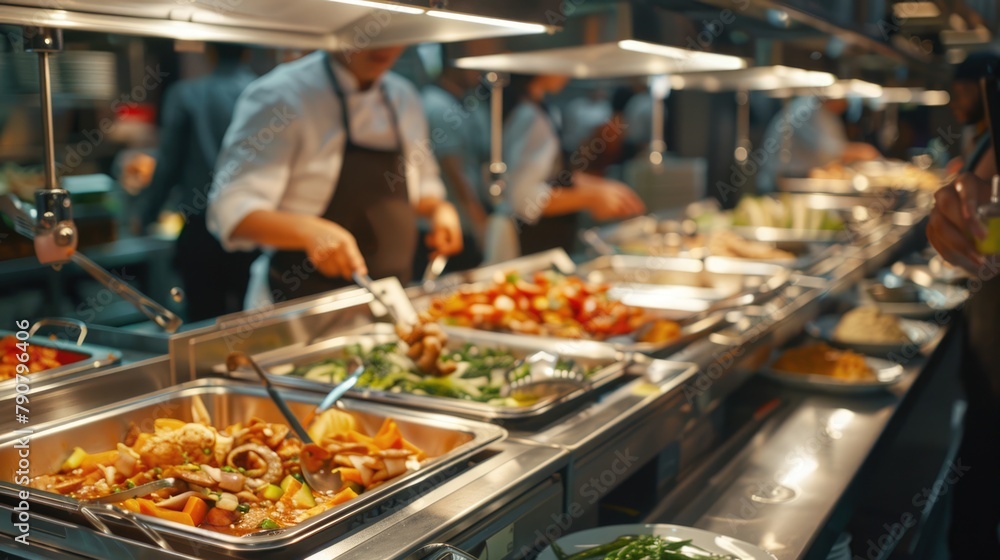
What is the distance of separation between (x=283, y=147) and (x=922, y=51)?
4.64 metres

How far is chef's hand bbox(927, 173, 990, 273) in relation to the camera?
82.7 inches

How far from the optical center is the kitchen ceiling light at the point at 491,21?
1569 mm

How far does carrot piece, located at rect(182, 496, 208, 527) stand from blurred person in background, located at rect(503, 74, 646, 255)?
3.05 m

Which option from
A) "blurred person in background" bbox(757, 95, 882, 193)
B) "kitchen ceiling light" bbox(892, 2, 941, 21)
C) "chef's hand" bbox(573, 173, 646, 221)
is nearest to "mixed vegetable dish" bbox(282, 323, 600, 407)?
"chef's hand" bbox(573, 173, 646, 221)

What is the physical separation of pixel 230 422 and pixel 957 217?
1.73 metres

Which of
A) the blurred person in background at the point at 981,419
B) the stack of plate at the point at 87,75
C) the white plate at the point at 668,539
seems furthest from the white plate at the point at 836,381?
the stack of plate at the point at 87,75

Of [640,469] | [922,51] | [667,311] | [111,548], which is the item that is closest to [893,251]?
[922,51]

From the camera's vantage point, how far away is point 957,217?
211 centimetres

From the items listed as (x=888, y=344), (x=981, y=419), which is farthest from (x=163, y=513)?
(x=981, y=419)

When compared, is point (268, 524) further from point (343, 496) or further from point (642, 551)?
point (642, 551)

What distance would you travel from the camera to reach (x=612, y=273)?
3234mm

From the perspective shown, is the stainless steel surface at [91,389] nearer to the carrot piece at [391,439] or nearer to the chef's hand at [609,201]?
the carrot piece at [391,439]

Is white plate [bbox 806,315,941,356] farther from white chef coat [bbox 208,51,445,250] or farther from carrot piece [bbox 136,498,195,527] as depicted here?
carrot piece [bbox 136,498,195,527]

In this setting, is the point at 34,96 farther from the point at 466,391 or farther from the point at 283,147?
the point at 466,391
